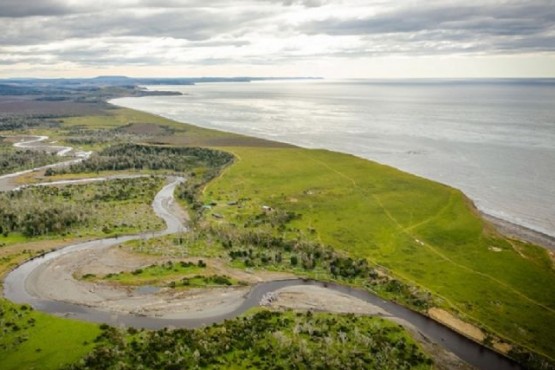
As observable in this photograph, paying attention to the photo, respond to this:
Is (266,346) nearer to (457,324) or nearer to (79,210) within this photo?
(457,324)

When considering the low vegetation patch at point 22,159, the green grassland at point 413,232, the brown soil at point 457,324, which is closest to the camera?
the brown soil at point 457,324

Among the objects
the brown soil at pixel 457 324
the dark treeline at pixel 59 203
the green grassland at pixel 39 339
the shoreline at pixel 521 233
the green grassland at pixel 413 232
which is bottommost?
the shoreline at pixel 521 233

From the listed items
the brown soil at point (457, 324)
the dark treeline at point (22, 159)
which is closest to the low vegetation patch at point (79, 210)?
the dark treeline at point (22, 159)

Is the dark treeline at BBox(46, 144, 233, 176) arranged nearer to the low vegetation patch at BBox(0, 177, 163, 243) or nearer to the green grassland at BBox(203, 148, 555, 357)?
the green grassland at BBox(203, 148, 555, 357)

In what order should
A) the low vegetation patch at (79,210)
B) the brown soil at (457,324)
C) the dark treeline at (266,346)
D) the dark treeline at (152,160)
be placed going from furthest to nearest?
the dark treeline at (152,160)
the low vegetation patch at (79,210)
the brown soil at (457,324)
the dark treeline at (266,346)

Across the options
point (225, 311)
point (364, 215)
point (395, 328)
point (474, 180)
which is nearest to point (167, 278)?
point (225, 311)

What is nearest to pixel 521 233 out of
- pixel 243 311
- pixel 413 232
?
pixel 413 232

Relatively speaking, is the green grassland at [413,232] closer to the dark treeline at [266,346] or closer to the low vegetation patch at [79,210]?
the dark treeline at [266,346]
